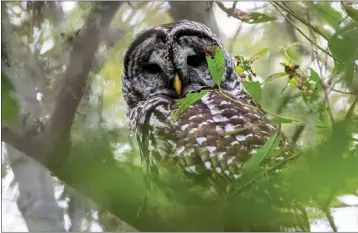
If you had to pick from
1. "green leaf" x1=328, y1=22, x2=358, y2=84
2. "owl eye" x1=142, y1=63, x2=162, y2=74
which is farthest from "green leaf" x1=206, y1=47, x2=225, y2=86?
"green leaf" x1=328, y1=22, x2=358, y2=84

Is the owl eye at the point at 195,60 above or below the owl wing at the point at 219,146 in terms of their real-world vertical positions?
above

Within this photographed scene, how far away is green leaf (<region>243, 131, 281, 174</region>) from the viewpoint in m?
1.37

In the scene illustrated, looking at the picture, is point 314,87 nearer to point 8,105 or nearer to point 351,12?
point 351,12

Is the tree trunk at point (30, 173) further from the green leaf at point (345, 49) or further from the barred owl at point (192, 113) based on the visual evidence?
the green leaf at point (345, 49)

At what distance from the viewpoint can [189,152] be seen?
1.39 metres

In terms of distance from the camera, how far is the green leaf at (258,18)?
1505 mm

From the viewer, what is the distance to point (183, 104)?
143 centimetres

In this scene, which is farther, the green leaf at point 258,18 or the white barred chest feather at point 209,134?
the green leaf at point 258,18

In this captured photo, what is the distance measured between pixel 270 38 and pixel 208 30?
5.8 inches

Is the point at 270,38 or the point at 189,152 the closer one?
the point at 189,152

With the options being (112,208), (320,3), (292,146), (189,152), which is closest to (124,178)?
(112,208)

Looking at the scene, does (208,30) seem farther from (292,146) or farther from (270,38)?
(292,146)

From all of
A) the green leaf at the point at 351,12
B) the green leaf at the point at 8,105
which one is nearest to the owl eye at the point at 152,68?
the green leaf at the point at 8,105

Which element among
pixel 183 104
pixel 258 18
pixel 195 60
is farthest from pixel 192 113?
pixel 258 18
